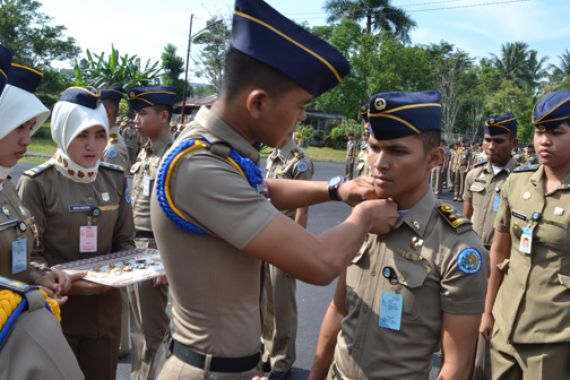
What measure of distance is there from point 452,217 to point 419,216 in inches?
5.2

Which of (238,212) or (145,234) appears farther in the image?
(145,234)

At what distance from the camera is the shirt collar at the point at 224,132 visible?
152cm

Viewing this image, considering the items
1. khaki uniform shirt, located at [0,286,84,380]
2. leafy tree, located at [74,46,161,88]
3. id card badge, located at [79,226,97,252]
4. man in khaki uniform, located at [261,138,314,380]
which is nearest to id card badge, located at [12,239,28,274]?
id card badge, located at [79,226,97,252]

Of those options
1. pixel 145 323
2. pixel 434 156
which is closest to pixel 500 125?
pixel 434 156

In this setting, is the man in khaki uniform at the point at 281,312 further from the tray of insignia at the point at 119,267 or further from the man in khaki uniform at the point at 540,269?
the man in khaki uniform at the point at 540,269

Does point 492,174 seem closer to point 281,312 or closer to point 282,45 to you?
point 281,312

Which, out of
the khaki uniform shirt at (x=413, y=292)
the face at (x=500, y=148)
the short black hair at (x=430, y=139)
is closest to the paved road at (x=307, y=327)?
the face at (x=500, y=148)

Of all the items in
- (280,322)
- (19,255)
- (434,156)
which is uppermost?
(434,156)

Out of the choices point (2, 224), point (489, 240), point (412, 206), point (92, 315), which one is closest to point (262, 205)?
point (412, 206)

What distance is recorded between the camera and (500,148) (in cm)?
489

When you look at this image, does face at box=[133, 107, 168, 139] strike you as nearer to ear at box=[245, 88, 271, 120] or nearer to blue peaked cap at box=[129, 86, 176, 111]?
blue peaked cap at box=[129, 86, 176, 111]

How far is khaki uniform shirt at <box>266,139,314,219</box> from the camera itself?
4.93 meters

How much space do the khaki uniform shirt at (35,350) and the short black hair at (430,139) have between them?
4.99 feet

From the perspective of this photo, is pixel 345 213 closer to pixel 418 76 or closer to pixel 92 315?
pixel 92 315
